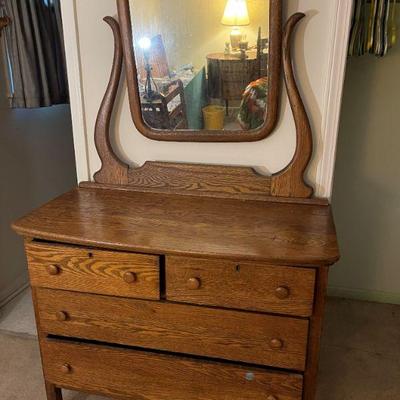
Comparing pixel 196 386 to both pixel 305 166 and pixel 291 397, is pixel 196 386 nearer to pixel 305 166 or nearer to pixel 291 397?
pixel 291 397

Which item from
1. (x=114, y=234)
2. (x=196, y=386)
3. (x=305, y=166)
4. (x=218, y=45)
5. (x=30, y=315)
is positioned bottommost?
(x=30, y=315)

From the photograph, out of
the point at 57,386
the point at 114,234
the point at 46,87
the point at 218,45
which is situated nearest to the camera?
the point at 114,234

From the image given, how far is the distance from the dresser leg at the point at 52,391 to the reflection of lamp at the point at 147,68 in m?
1.08

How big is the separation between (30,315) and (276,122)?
5.07 feet

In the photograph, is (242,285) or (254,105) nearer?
(242,285)

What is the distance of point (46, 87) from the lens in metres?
2.15

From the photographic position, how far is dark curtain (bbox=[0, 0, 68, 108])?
6.63ft

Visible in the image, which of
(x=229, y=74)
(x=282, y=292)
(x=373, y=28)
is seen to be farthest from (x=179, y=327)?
(x=373, y=28)

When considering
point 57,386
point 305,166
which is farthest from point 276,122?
point 57,386

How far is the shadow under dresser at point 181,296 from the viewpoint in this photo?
1210 millimetres

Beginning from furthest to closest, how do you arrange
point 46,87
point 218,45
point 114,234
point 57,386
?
1. point 46,87
2. point 57,386
3. point 218,45
4. point 114,234

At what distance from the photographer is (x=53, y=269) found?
52.6 inches

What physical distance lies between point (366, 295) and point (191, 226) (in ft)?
4.41

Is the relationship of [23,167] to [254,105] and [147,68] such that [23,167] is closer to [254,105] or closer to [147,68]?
[147,68]
